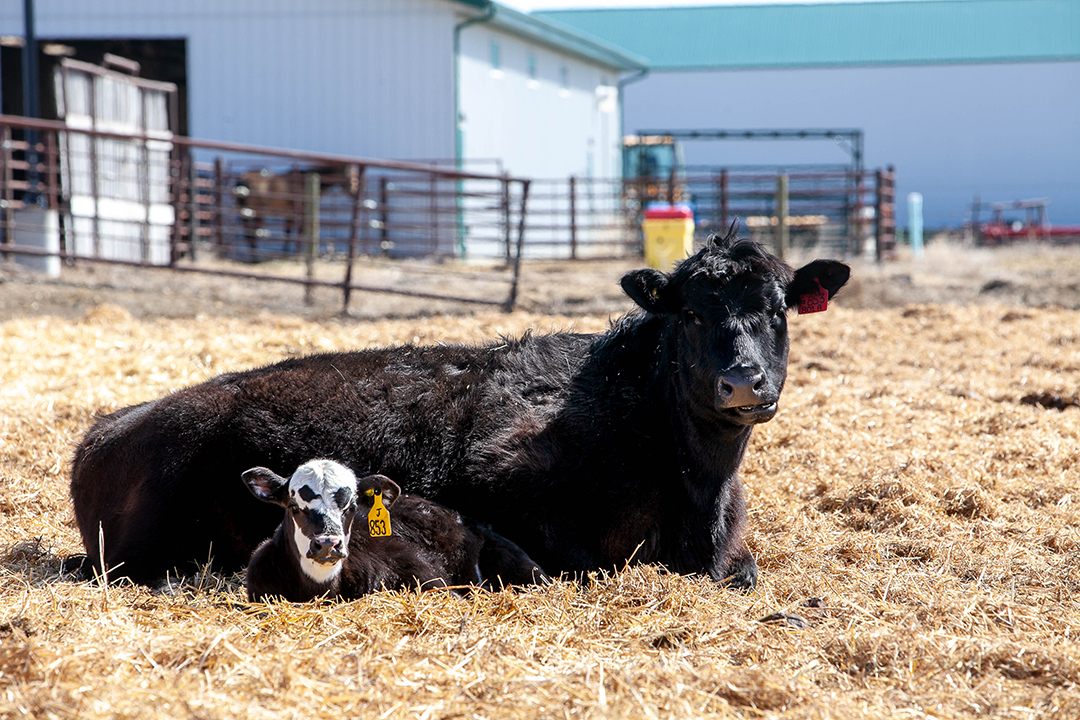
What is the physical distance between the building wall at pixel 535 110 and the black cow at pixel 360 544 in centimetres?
1973

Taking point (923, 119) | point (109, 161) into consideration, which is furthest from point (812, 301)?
point (923, 119)

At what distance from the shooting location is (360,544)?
4180 millimetres

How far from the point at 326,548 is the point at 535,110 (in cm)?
2468

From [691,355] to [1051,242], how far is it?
2495 centimetres

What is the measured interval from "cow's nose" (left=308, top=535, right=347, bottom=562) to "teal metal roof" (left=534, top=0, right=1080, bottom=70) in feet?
128

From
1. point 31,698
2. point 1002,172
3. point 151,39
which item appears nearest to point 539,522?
point 31,698

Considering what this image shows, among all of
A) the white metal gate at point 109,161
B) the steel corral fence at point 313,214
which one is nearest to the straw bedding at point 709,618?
the steel corral fence at point 313,214

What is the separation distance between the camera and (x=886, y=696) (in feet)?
10.3

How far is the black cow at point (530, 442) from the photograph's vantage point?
4402mm

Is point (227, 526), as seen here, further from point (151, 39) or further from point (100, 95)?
point (151, 39)

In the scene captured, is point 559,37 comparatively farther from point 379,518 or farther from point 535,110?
point 379,518

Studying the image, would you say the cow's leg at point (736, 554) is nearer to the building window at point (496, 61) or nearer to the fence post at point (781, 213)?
the fence post at point (781, 213)

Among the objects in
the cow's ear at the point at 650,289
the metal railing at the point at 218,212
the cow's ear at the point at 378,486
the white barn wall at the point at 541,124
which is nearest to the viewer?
the cow's ear at the point at 378,486

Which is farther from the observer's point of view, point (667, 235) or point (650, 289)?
point (667, 235)
